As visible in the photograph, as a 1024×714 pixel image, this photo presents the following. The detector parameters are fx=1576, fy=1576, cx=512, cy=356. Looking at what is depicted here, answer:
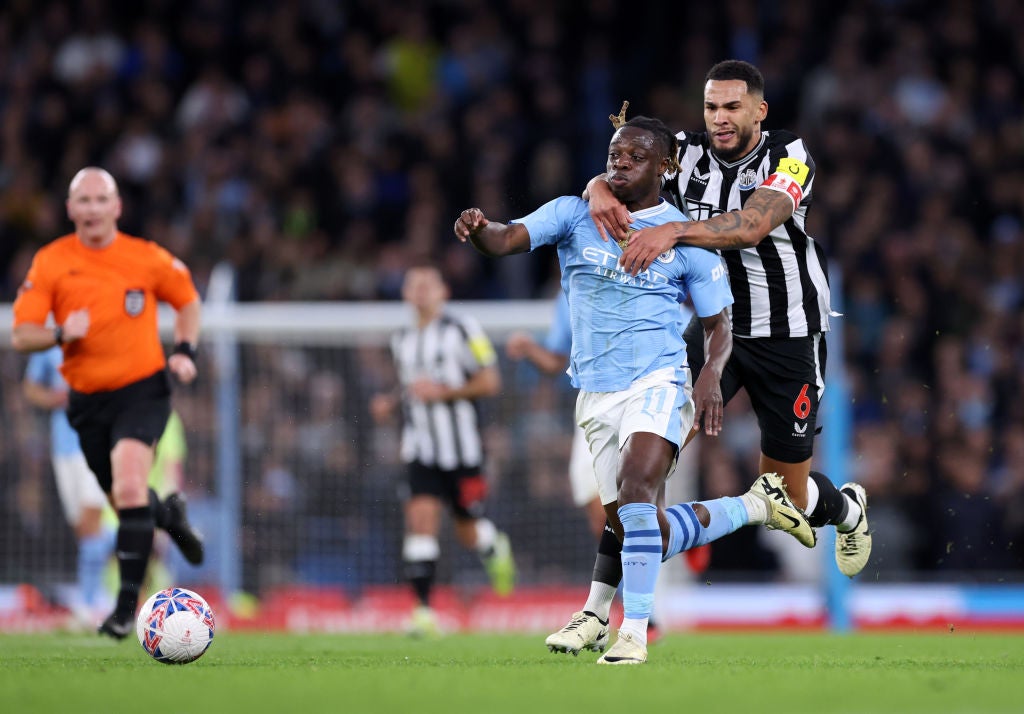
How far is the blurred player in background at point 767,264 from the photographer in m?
6.88

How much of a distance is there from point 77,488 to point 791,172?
7.09 m

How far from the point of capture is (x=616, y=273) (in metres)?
6.55

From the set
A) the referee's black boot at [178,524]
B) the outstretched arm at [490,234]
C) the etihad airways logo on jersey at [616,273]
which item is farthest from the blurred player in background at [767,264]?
the referee's black boot at [178,524]

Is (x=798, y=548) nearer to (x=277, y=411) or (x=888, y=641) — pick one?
(x=888, y=641)

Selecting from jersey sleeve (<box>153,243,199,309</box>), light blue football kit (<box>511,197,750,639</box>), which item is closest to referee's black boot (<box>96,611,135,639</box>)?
jersey sleeve (<box>153,243,199,309</box>)

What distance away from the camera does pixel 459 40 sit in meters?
17.5

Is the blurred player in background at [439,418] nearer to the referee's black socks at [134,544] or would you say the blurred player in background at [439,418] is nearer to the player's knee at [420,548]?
the player's knee at [420,548]

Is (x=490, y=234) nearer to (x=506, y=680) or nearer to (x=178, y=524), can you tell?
(x=506, y=680)

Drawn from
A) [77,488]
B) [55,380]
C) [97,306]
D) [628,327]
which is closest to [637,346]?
[628,327]

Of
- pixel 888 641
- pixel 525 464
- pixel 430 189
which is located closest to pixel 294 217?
pixel 430 189

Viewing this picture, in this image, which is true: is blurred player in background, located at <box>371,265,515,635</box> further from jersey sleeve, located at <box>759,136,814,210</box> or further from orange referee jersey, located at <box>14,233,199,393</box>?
jersey sleeve, located at <box>759,136,814,210</box>

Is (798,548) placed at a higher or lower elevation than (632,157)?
lower

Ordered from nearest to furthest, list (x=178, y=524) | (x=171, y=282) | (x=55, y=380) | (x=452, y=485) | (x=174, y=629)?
(x=174, y=629) < (x=178, y=524) < (x=171, y=282) < (x=452, y=485) < (x=55, y=380)

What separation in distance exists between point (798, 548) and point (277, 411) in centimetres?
453
